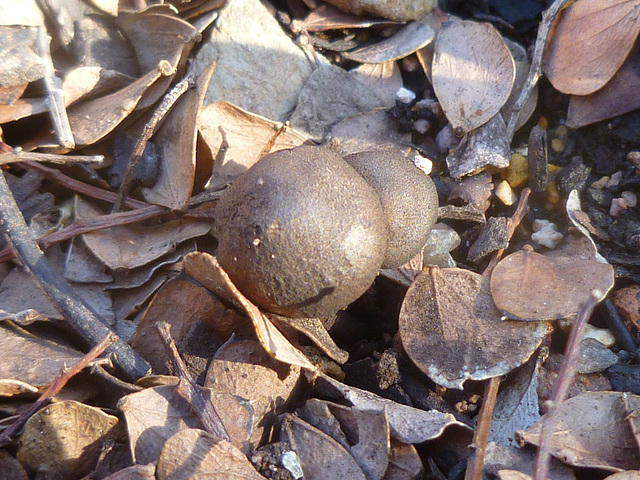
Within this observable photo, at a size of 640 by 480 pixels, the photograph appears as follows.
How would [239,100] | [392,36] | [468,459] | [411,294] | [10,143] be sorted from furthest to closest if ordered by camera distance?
[392,36], [239,100], [10,143], [411,294], [468,459]

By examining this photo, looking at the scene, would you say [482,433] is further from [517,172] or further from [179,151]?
[179,151]

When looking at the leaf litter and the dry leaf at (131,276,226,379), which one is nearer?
the leaf litter

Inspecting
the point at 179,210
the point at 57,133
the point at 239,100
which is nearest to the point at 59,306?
the point at 179,210

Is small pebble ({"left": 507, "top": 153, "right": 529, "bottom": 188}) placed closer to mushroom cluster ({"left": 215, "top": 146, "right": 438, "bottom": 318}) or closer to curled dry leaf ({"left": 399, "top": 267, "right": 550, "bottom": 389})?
curled dry leaf ({"left": 399, "top": 267, "right": 550, "bottom": 389})

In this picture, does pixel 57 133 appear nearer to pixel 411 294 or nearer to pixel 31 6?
pixel 31 6

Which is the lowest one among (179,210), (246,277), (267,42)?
(179,210)

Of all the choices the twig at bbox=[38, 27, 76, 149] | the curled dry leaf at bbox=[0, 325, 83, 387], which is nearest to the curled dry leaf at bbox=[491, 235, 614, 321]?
the curled dry leaf at bbox=[0, 325, 83, 387]

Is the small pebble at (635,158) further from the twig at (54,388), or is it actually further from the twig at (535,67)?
the twig at (54,388)

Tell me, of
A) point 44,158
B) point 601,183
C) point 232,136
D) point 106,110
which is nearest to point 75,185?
point 44,158
